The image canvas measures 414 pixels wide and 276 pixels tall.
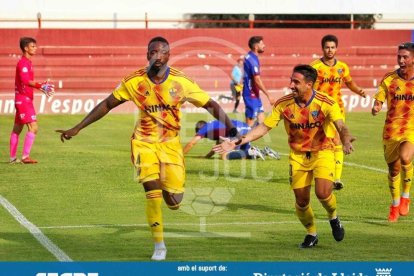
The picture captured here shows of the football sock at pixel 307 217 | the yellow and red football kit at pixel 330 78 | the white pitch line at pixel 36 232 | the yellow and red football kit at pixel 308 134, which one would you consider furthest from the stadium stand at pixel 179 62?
the football sock at pixel 307 217

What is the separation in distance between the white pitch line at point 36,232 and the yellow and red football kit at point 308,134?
2.74 m

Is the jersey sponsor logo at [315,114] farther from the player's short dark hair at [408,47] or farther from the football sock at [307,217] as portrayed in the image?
the player's short dark hair at [408,47]

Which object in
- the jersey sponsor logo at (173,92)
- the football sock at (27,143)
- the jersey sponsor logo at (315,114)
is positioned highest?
the jersey sponsor logo at (173,92)

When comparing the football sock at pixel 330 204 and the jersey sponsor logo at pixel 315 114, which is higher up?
the jersey sponsor logo at pixel 315 114

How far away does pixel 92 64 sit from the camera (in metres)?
41.2

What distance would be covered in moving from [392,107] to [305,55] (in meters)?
27.8

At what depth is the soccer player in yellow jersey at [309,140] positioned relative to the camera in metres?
12.7

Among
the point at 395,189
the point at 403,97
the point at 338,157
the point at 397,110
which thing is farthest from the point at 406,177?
the point at 338,157

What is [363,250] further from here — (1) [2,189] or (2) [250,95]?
(2) [250,95]

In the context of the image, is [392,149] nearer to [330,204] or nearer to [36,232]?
[330,204]

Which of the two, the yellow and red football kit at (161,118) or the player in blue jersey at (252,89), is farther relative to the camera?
the player in blue jersey at (252,89)

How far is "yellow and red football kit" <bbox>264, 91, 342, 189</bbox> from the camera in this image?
501 inches
